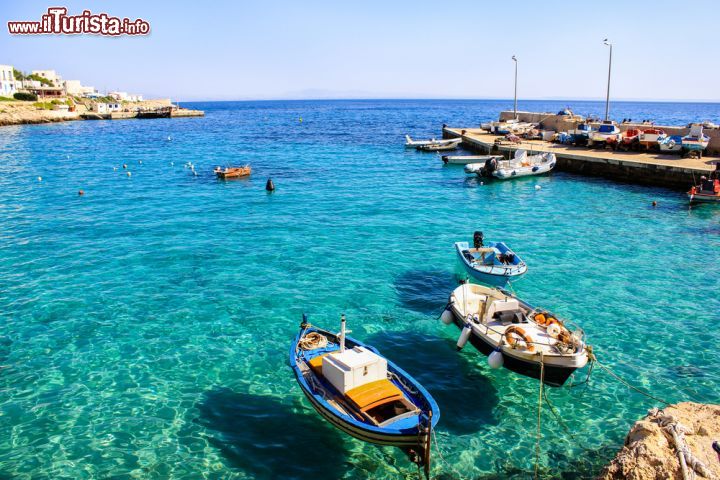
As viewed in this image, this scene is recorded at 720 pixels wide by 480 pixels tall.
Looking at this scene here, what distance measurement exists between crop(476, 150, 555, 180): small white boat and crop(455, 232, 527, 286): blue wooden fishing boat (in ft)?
86.2

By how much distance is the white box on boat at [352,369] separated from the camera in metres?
11.9

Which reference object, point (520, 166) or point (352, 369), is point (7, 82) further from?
point (352, 369)

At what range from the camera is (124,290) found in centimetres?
2172

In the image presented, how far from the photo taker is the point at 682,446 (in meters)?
8.88

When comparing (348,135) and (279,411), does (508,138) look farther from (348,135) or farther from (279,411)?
(279,411)

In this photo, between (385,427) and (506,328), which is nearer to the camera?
(385,427)

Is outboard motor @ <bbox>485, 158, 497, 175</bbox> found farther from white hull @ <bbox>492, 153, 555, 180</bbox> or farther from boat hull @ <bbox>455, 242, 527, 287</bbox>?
boat hull @ <bbox>455, 242, 527, 287</bbox>

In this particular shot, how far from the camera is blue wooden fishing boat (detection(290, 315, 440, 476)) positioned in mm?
10633

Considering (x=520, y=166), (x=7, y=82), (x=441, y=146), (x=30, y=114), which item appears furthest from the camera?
(x=7, y=82)

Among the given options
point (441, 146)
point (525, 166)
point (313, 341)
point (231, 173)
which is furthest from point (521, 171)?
point (313, 341)

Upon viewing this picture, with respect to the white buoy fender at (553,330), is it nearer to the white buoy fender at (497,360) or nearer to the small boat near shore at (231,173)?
the white buoy fender at (497,360)

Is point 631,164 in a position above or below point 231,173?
above

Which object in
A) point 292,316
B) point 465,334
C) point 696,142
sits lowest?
point 292,316

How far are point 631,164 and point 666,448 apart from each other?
41.4 meters
